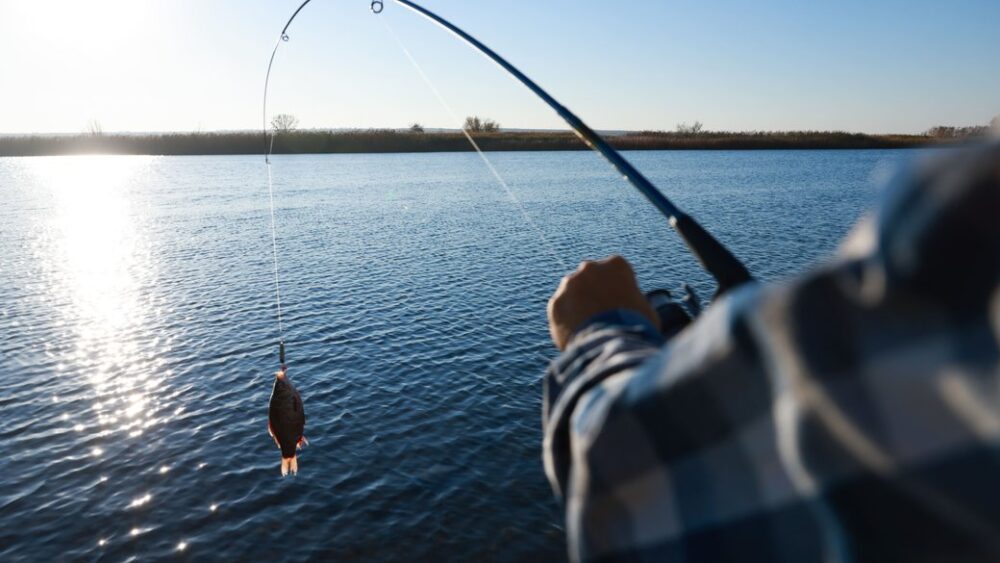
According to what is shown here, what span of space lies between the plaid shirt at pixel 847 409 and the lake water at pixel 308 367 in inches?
3.9

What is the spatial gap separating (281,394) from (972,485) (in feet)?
25.9

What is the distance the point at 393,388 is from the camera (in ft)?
44.9

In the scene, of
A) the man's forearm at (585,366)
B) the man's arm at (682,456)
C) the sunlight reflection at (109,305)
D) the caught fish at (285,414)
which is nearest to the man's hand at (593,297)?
the man's forearm at (585,366)

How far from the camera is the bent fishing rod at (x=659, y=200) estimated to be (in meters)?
2.45

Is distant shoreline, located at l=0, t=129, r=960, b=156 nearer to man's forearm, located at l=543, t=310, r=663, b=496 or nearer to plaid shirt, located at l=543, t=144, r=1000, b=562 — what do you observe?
man's forearm, located at l=543, t=310, r=663, b=496

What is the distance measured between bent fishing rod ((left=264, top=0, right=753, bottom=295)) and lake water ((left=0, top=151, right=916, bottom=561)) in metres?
0.61

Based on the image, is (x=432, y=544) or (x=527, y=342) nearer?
(x=432, y=544)

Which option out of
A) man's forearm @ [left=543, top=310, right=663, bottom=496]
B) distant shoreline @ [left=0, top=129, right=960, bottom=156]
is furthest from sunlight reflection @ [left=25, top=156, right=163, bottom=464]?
distant shoreline @ [left=0, top=129, right=960, bottom=156]

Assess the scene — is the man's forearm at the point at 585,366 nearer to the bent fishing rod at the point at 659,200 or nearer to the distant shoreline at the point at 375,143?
the bent fishing rod at the point at 659,200

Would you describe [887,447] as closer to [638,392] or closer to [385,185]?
[638,392]

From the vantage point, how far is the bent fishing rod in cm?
245

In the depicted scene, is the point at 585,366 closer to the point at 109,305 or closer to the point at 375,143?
the point at 109,305

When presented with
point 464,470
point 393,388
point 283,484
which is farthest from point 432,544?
point 393,388

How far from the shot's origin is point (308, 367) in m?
14.8
